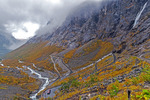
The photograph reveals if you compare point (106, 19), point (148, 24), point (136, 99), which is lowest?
point (136, 99)

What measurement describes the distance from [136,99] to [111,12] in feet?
617

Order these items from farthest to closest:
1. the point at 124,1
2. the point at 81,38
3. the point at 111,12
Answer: the point at 81,38
the point at 111,12
the point at 124,1

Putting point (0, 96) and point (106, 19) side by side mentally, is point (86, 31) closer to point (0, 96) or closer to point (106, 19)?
point (106, 19)

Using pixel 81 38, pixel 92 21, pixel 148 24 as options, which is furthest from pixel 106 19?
pixel 148 24

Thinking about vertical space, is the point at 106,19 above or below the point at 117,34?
above

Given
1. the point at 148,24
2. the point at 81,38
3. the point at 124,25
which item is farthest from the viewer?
the point at 81,38

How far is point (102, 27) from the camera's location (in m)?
176

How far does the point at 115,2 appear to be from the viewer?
576ft

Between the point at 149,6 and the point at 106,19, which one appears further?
the point at 106,19

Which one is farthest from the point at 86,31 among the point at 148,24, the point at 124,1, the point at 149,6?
the point at 148,24

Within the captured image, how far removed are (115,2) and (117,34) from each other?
237ft

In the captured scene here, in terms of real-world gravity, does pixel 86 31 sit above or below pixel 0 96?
above

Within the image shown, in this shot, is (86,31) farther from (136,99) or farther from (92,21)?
(136,99)

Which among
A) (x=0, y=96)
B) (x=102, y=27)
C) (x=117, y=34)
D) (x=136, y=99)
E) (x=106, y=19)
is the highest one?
(x=106, y=19)
